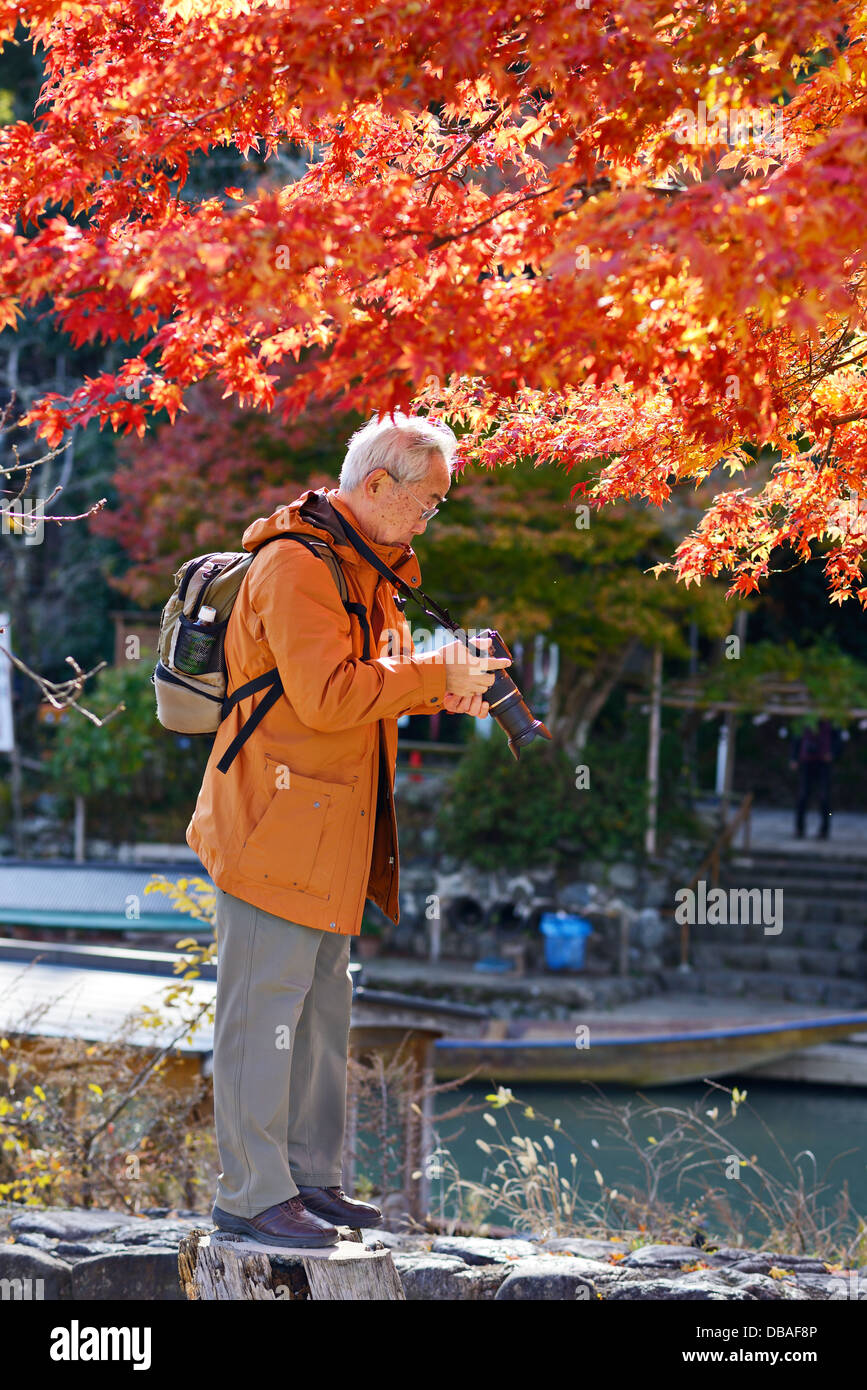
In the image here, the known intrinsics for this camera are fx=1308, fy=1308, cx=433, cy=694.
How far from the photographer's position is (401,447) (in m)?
2.53

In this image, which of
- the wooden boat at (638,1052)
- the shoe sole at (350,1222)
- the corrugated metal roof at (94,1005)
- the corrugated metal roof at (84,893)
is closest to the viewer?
the shoe sole at (350,1222)

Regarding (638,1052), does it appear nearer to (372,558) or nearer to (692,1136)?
(692,1136)

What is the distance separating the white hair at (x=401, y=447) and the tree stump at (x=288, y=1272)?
4.99 feet

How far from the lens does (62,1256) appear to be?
361 centimetres

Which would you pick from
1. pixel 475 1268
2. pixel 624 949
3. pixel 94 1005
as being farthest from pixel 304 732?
pixel 624 949

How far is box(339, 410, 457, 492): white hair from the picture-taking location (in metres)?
2.53

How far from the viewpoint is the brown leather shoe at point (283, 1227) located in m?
2.55

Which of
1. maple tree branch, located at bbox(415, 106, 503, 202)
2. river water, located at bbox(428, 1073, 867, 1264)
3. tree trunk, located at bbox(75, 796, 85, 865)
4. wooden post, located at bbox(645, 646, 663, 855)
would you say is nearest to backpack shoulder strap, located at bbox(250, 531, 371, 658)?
maple tree branch, located at bbox(415, 106, 503, 202)

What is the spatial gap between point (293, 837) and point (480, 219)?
126cm

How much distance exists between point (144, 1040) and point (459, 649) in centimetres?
317

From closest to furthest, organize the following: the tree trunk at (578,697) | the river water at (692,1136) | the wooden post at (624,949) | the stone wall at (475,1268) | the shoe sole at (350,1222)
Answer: the shoe sole at (350,1222) → the stone wall at (475,1268) → the river water at (692,1136) → the wooden post at (624,949) → the tree trunk at (578,697)

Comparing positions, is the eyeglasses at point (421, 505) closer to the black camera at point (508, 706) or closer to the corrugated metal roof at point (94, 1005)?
the black camera at point (508, 706)

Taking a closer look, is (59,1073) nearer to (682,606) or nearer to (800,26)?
(800,26)

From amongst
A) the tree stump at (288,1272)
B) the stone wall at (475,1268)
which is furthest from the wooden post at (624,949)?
the tree stump at (288,1272)
